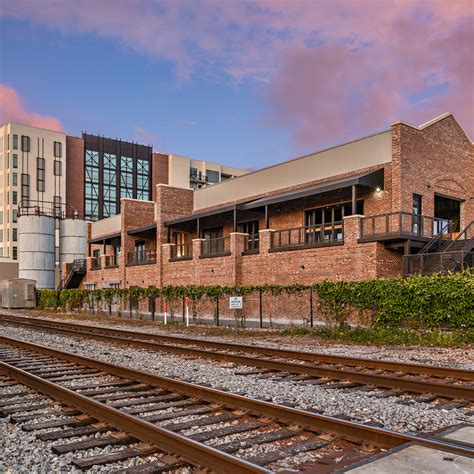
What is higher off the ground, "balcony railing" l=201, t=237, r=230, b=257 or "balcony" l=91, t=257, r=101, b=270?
"balcony railing" l=201, t=237, r=230, b=257

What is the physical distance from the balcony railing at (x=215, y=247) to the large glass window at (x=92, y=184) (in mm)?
54090

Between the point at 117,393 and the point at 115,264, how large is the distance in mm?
35776

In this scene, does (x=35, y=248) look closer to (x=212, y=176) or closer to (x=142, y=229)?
(x=142, y=229)

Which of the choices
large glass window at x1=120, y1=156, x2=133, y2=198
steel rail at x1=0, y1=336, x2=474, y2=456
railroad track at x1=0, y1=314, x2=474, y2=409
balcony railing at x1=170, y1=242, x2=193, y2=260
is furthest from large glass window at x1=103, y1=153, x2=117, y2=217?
steel rail at x1=0, y1=336, x2=474, y2=456

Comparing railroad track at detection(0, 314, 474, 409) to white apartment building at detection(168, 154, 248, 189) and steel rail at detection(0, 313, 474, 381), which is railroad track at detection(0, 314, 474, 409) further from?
white apartment building at detection(168, 154, 248, 189)

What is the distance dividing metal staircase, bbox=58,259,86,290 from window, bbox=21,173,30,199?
31594 mm

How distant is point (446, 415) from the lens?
6.60 meters


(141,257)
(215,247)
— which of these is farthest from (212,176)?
(215,247)

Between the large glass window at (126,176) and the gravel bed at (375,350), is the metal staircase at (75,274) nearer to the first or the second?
the gravel bed at (375,350)

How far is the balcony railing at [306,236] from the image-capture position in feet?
81.8

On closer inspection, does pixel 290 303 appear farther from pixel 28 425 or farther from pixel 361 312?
pixel 28 425

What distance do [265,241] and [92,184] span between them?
208 ft

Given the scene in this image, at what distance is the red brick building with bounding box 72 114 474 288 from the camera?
22.6m

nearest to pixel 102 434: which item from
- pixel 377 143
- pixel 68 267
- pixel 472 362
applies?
pixel 472 362
